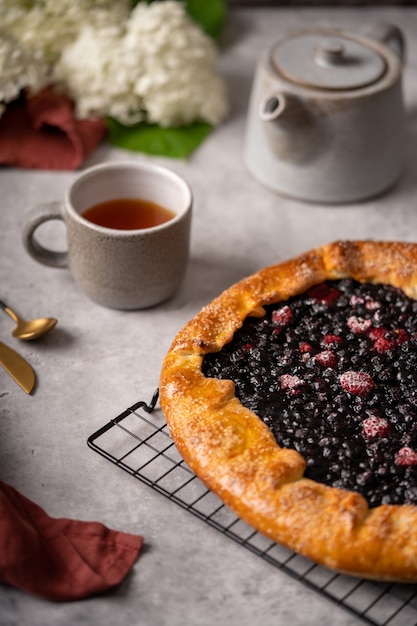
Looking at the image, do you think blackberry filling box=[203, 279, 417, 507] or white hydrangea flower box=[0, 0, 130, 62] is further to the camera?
white hydrangea flower box=[0, 0, 130, 62]

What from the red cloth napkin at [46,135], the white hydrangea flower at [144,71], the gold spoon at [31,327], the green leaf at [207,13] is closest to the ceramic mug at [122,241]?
the gold spoon at [31,327]

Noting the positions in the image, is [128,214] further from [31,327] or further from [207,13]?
[207,13]

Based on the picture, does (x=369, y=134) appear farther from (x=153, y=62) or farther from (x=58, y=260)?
(x=58, y=260)

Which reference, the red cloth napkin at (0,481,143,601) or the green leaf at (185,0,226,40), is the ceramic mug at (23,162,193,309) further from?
the green leaf at (185,0,226,40)

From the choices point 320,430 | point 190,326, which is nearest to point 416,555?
point 320,430

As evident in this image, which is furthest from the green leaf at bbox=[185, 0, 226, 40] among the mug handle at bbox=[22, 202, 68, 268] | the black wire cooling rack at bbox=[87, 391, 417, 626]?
the black wire cooling rack at bbox=[87, 391, 417, 626]

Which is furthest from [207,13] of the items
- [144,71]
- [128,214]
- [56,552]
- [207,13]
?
[56,552]
